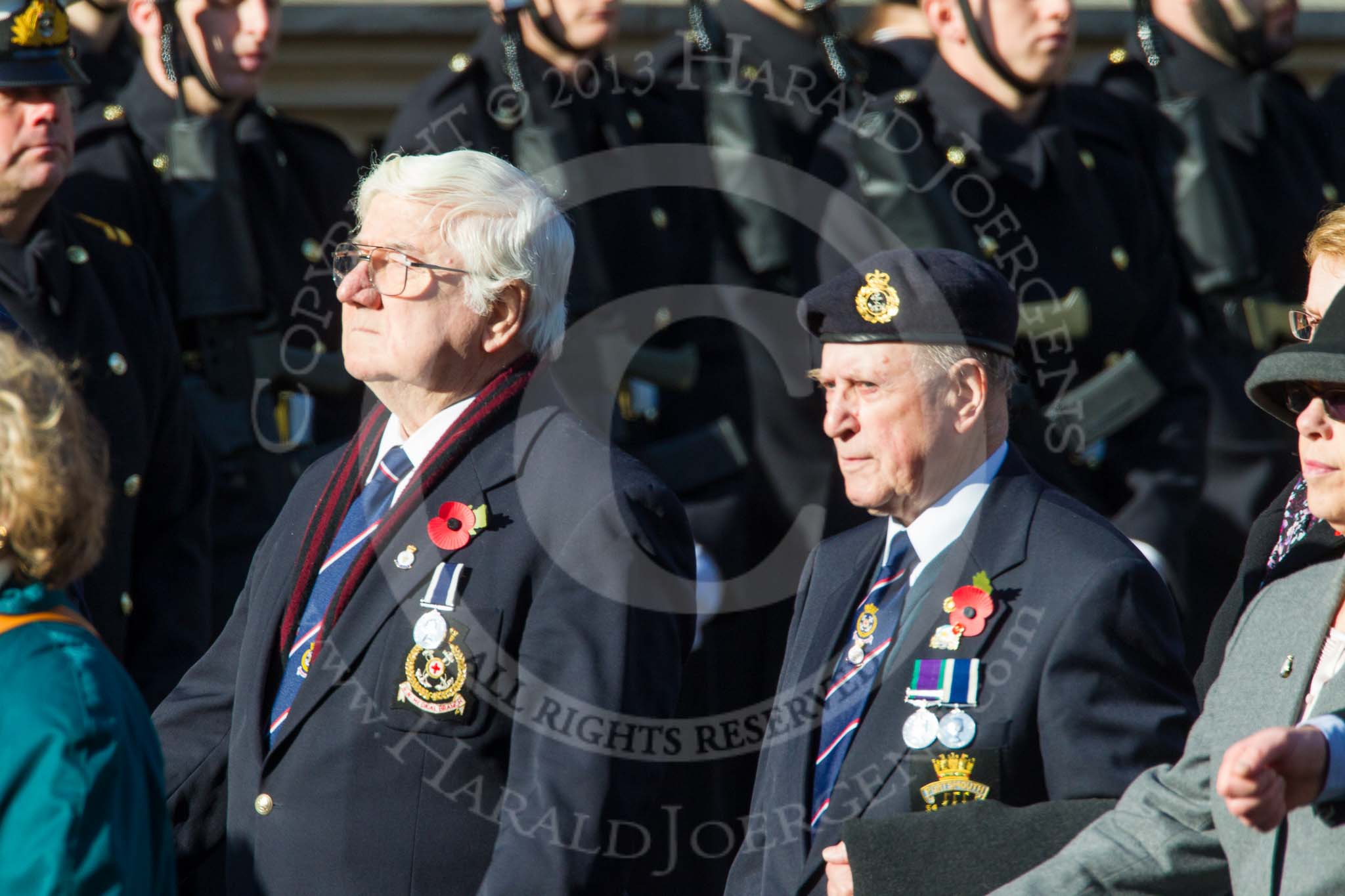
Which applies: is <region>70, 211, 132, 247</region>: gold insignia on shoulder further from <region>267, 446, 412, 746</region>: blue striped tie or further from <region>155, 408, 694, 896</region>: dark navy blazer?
<region>155, 408, 694, 896</region>: dark navy blazer

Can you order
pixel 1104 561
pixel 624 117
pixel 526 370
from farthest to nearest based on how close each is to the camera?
pixel 624 117
pixel 526 370
pixel 1104 561

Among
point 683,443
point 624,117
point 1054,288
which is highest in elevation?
point 624,117

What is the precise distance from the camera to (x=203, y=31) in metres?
5.66

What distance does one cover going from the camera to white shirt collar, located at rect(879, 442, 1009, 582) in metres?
3.47

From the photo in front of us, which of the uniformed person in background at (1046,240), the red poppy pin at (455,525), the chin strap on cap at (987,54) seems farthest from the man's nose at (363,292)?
the chin strap on cap at (987,54)

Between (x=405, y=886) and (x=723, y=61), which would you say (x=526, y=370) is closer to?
(x=405, y=886)

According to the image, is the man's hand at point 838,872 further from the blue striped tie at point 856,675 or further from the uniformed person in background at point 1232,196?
the uniformed person in background at point 1232,196

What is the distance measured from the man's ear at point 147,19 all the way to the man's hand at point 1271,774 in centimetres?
395

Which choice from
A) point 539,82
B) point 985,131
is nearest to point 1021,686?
point 985,131

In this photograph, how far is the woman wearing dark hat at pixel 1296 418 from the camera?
9.45ft

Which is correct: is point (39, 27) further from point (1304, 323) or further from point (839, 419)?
point (1304, 323)

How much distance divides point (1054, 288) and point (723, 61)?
1176 mm

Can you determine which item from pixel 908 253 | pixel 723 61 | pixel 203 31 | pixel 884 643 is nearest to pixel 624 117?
pixel 723 61

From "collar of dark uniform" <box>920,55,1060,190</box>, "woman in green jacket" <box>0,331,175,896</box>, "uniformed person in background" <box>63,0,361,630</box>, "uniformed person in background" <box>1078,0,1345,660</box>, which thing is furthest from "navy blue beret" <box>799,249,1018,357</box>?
"uniformed person in background" <box>1078,0,1345,660</box>
